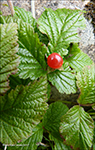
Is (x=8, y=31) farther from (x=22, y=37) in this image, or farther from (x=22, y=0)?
(x=22, y=0)

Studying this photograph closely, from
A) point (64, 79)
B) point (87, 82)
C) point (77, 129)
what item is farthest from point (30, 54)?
point (77, 129)

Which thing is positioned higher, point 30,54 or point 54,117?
point 30,54

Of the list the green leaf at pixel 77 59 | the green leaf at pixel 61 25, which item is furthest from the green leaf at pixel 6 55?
the green leaf at pixel 77 59

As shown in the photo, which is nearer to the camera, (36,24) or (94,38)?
(36,24)

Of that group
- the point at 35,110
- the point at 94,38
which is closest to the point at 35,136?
the point at 35,110

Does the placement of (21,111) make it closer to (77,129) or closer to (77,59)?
(77,129)

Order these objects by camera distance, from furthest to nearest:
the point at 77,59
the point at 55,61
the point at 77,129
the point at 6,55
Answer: the point at 77,59 → the point at 77,129 → the point at 55,61 → the point at 6,55
